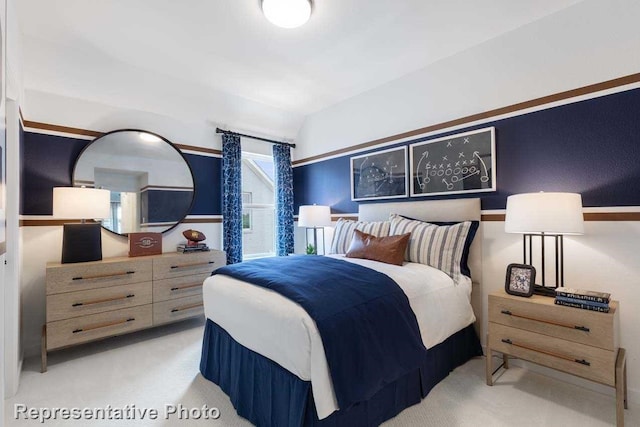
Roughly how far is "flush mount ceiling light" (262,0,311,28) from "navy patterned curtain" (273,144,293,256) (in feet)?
7.65

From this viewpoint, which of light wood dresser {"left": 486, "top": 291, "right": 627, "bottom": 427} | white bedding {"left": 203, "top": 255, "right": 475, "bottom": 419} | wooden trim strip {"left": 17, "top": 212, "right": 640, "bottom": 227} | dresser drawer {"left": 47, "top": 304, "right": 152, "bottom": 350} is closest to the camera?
white bedding {"left": 203, "top": 255, "right": 475, "bottom": 419}

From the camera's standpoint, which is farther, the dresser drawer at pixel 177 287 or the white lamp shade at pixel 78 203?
the dresser drawer at pixel 177 287

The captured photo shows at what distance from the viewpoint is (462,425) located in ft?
5.58

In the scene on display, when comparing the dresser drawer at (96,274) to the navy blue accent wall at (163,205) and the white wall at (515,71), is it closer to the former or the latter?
the navy blue accent wall at (163,205)

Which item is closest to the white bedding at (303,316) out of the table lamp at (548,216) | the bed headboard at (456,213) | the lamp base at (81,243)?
the bed headboard at (456,213)

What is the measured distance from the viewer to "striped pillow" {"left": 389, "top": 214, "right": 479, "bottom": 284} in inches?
96.0

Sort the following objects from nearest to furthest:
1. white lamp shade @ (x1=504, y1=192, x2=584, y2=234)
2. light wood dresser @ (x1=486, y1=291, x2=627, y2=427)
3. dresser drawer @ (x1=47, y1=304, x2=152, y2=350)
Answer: light wood dresser @ (x1=486, y1=291, x2=627, y2=427), white lamp shade @ (x1=504, y1=192, x2=584, y2=234), dresser drawer @ (x1=47, y1=304, x2=152, y2=350)

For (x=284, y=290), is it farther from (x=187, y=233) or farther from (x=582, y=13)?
(x=582, y=13)

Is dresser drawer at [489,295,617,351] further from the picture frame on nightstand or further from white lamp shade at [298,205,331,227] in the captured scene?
white lamp shade at [298,205,331,227]

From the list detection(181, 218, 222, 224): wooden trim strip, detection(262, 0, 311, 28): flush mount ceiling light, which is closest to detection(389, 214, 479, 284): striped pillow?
detection(262, 0, 311, 28): flush mount ceiling light

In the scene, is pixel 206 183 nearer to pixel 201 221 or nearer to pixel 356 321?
pixel 201 221

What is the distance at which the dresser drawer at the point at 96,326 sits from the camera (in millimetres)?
2389

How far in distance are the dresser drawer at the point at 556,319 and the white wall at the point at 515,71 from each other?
160cm

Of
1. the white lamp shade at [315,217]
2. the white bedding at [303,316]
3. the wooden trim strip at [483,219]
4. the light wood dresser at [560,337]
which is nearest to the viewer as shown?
the white bedding at [303,316]
